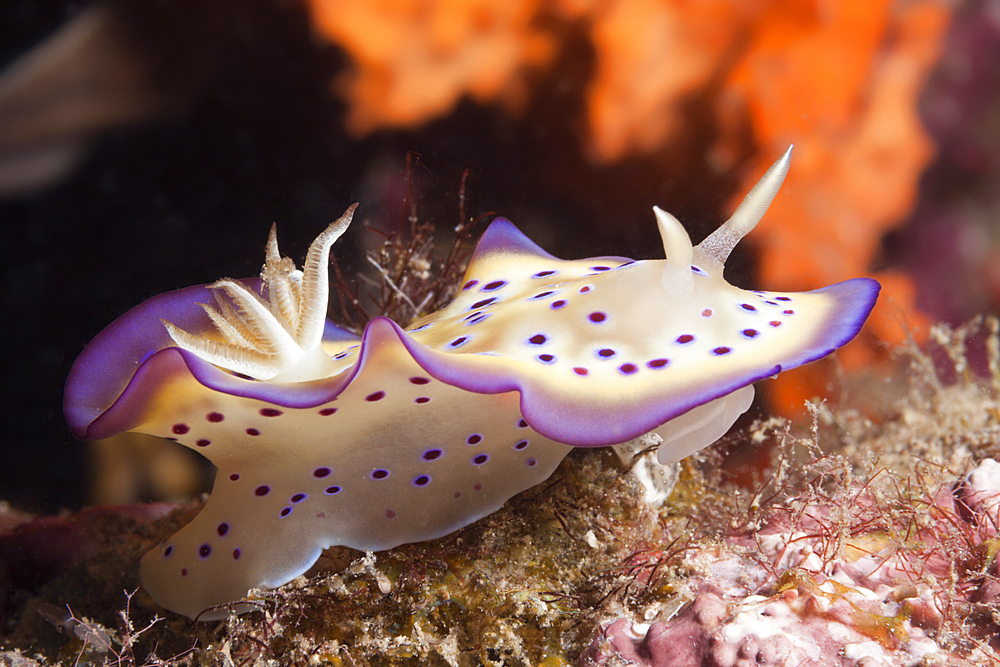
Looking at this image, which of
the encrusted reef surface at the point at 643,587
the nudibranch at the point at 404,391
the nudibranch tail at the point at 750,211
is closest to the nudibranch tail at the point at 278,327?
the nudibranch at the point at 404,391

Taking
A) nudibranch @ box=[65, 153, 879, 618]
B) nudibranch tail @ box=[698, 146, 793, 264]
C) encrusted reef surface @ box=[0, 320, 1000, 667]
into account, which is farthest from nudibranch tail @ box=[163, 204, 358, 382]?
nudibranch tail @ box=[698, 146, 793, 264]

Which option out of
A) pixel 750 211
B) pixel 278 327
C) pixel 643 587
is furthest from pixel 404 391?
pixel 750 211

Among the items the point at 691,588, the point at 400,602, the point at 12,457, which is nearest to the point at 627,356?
the point at 691,588

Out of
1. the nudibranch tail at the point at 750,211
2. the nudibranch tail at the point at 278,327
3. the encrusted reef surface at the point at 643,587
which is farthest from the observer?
the nudibranch tail at the point at 750,211

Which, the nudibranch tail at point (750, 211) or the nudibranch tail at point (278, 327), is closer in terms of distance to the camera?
the nudibranch tail at point (278, 327)

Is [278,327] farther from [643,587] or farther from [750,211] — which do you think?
[750,211]

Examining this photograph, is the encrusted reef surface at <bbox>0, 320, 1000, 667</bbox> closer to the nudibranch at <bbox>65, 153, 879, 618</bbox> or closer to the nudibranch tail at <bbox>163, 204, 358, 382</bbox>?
the nudibranch at <bbox>65, 153, 879, 618</bbox>

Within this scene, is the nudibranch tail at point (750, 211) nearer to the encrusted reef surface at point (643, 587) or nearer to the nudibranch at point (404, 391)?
the nudibranch at point (404, 391)
